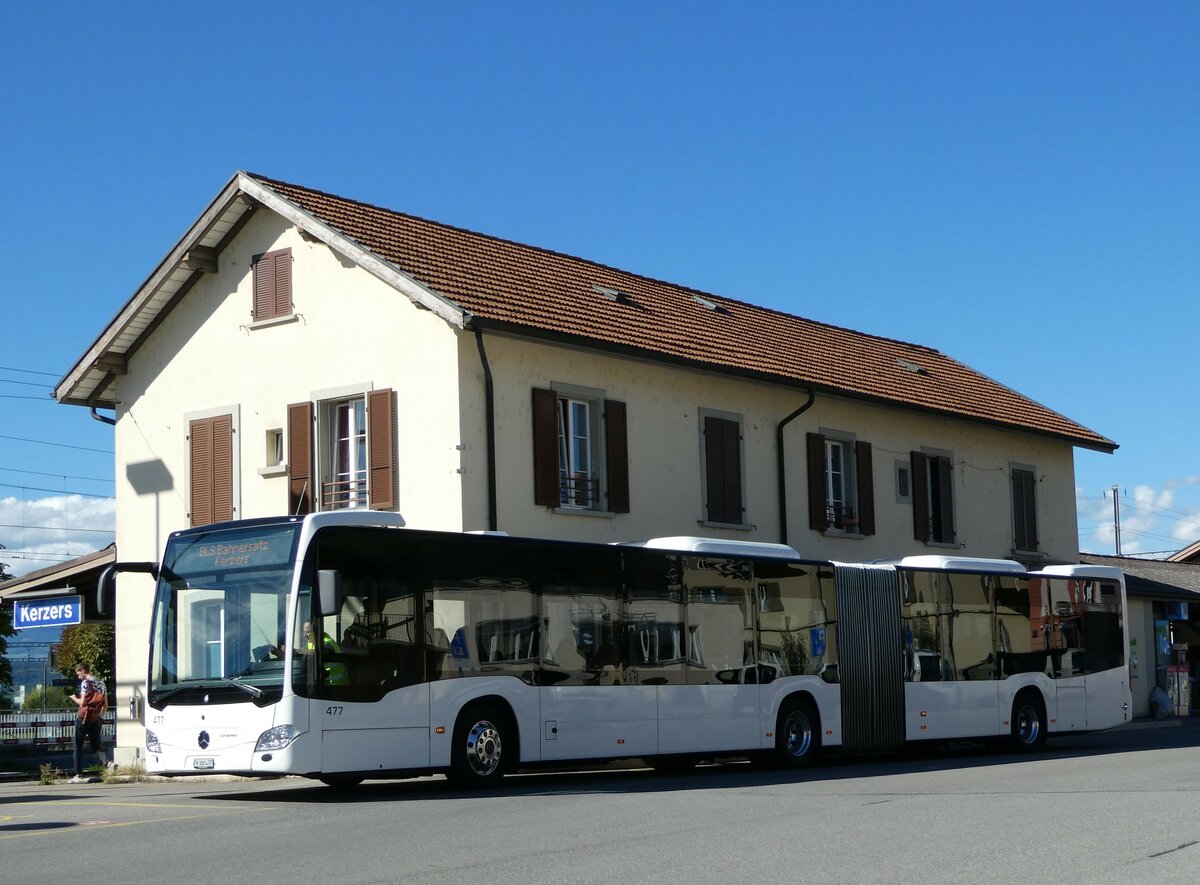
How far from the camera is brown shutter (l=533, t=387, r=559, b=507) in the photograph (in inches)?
851

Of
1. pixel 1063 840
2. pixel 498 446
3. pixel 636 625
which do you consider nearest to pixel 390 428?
pixel 498 446

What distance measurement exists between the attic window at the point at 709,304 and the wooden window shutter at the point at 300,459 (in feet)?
30.9

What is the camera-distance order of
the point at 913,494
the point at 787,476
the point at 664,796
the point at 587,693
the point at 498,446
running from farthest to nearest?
the point at 913,494, the point at 787,476, the point at 498,446, the point at 587,693, the point at 664,796

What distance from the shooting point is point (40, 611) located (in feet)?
69.9

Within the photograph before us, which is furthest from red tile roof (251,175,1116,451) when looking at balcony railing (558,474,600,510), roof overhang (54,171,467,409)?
balcony railing (558,474,600,510)

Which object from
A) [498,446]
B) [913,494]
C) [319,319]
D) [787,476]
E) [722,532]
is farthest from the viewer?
[913,494]

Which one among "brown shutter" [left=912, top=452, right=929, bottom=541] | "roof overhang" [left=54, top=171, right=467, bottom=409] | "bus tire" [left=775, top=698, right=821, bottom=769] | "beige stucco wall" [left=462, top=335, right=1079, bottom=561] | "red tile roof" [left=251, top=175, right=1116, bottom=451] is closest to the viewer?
"bus tire" [left=775, top=698, right=821, bottom=769]

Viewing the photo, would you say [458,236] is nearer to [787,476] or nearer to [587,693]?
[787,476]

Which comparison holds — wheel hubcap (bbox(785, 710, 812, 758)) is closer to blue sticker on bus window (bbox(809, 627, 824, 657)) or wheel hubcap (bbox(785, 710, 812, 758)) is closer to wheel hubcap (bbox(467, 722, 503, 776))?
blue sticker on bus window (bbox(809, 627, 824, 657))

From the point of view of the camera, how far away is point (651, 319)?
25.5m

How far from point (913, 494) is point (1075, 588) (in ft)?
16.0

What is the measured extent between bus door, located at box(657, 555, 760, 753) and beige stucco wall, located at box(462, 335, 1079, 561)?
126 inches

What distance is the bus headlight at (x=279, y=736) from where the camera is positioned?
14625 millimetres

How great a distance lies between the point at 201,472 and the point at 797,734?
9.91 m
